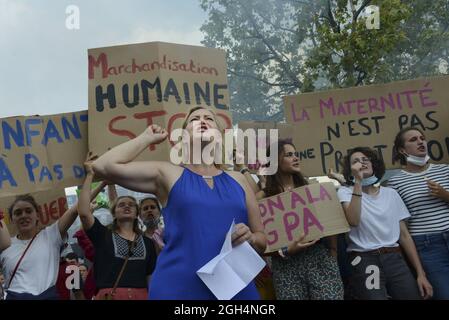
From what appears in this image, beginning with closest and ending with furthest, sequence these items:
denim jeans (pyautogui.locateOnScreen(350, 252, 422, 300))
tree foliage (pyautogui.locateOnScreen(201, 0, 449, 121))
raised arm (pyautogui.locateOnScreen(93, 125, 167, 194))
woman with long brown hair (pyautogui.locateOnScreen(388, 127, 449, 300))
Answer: raised arm (pyautogui.locateOnScreen(93, 125, 167, 194)), denim jeans (pyautogui.locateOnScreen(350, 252, 422, 300)), woman with long brown hair (pyautogui.locateOnScreen(388, 127, 449, 300)), tree foliage (pyautogui.locateOnScreen(201, 0, 449, 121))

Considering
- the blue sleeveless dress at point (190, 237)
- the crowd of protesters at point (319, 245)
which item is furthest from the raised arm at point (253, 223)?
the crowd of protesters at point (319, 245)

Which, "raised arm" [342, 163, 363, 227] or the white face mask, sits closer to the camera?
"raised arm" [342, 163, 363, 227]

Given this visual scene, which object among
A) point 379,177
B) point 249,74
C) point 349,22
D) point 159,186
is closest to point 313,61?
point 349,22

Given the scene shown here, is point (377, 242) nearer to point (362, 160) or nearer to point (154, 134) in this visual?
point (362, 160)

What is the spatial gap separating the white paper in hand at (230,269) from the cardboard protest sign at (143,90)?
4.27 feet

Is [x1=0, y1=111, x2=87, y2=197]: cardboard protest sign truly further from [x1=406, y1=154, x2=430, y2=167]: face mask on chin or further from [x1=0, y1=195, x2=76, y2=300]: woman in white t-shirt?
[x1=406, y1=154, x2=430, y2=167]: face mask on chin

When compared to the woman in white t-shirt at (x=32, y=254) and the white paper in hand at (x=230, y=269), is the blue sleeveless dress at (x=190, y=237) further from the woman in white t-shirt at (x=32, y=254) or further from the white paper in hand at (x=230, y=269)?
the woman in white t-shirt at (x=32, y=254)

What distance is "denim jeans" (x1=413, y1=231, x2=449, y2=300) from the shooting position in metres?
3.53

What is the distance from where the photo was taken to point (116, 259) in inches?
135

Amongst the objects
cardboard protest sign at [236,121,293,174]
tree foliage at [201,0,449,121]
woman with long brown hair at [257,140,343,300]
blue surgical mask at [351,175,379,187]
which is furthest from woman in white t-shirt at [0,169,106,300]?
tree foliage at [201,0,449,121]

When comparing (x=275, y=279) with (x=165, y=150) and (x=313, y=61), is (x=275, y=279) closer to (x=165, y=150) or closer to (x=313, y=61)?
(x=165, y=150)

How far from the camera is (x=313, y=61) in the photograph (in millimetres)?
11125

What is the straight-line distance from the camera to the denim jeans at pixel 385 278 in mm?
3461

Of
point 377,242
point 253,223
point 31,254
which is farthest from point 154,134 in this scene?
point 377,242
